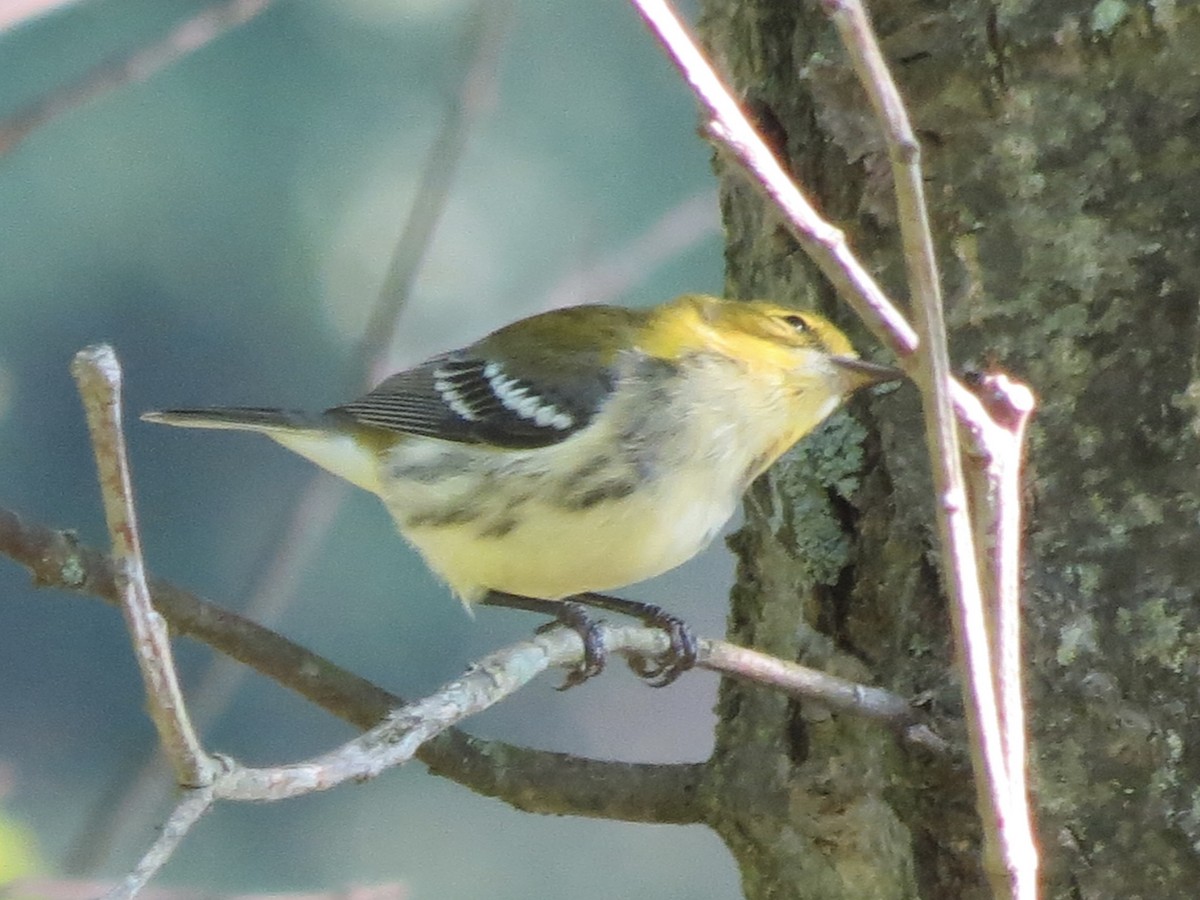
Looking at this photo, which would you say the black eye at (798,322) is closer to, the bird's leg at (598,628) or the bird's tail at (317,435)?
the bird's leg at (598,628)

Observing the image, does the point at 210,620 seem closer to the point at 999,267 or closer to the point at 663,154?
the point at 999,267

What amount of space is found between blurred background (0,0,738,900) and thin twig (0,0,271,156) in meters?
1.23

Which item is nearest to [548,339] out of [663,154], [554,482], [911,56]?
[554,482]

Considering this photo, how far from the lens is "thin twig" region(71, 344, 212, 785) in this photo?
45 cm

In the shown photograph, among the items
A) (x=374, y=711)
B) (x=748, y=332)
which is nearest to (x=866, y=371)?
(x=748, y=332)

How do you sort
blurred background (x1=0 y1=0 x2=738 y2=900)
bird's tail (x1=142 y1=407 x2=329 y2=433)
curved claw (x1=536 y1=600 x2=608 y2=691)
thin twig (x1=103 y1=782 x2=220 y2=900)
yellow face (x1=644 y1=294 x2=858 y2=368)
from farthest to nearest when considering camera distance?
blurred background (x1=0 y1=0 x2=738 y2=900)
bird's tail (x1=142 y1=407 x2=329 y2=433)
yellow face (x1=644 y1=294 x2=858 y2=368)
curved claw (x1=536 y1=600 x2=608 y2=691)
thin twig (x1=103 y1=782 x2=220 y2=900)

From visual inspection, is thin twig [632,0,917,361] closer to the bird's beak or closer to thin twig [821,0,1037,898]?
thin twig [821,0,1037,898]

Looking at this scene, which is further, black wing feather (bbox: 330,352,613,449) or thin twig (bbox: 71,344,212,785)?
black wing feather (bbox: 330,352,613,449)

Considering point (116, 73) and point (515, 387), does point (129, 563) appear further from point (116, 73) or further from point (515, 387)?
point (515, 387)

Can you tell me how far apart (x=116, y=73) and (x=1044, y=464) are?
0.74m

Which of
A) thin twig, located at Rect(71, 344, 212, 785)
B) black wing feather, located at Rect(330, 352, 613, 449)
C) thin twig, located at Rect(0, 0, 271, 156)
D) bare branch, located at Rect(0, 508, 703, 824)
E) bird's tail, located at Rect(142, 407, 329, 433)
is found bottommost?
bare branch, located at Rect(0, 508, 703, 824)

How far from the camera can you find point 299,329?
8.94 ft

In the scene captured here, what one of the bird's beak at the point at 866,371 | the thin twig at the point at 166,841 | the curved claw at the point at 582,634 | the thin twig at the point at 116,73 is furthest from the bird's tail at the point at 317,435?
the thin twig at the point at 166,841

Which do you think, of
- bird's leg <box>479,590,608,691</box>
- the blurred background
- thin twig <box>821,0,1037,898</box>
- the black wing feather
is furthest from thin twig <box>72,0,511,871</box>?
thin twig <box>821,0,1037,898</box>
